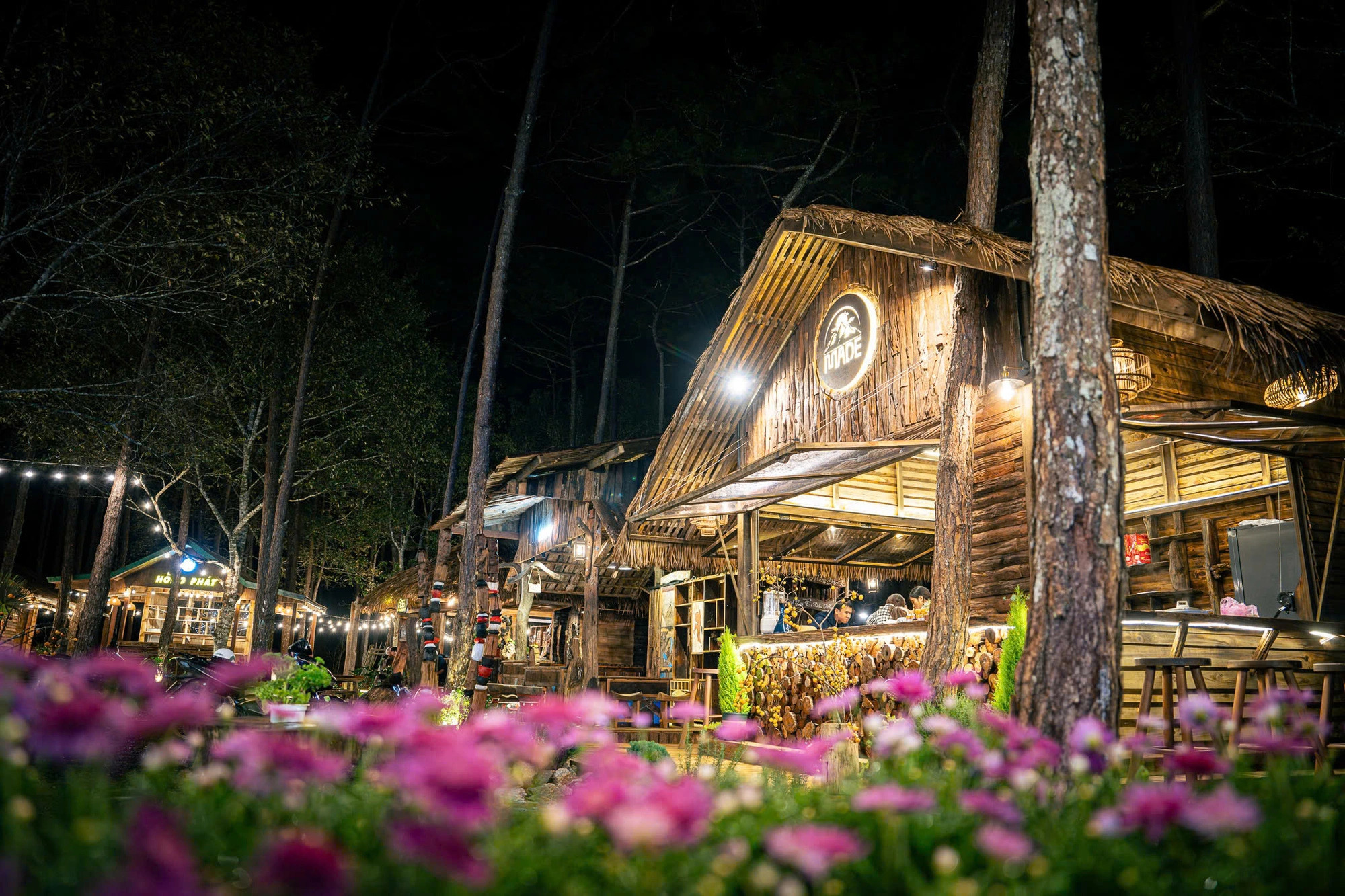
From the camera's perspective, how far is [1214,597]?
1135 centimetres

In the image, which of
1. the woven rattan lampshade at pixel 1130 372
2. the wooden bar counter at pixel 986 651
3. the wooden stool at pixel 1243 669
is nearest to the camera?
the wooden stool at pixel 1243 669

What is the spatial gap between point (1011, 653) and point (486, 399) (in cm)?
1091

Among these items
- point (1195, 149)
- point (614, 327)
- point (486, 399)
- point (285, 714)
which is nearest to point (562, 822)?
point (285, 714)

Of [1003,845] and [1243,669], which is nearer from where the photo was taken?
[1003,845]

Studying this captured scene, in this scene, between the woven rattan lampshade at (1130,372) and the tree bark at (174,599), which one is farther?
the tree bark at (174,599)

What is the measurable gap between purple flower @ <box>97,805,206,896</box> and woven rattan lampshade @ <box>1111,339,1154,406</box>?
358 inches

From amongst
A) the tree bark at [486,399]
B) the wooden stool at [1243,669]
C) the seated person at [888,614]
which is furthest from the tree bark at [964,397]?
the tree bark at [486,399]

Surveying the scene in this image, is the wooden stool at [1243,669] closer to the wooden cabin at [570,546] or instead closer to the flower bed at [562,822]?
the flower bed at [562,822]

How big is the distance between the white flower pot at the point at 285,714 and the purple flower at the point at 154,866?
15.4 ft

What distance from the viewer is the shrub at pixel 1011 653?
6.57 meters

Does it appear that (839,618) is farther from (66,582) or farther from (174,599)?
(66,582)

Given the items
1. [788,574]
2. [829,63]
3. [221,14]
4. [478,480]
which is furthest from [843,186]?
[221,14]

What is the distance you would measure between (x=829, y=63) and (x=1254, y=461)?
13.3 metres

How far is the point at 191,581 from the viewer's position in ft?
103
